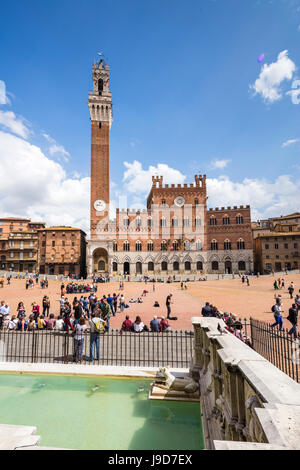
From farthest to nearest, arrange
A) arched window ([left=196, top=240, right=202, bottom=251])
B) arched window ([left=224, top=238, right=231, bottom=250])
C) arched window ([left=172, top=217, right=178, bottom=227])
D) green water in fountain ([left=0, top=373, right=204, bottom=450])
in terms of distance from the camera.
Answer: arched window ([left=172, top=217, right=178, bottom=227]) < arched window ([left=224, top=238, right=231, bottom=250]) < arched window ([left=196, top=240, right=202, bottom=251]) < green water in fountain ([left=0, top=373, right=204, bottom=450])

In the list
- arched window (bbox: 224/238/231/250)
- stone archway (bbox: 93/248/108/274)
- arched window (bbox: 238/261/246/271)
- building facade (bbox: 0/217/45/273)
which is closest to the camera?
stone archway (bbox: 93/248/108/274)

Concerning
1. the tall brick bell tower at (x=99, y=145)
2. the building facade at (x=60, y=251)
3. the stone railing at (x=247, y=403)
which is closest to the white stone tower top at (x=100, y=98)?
the tall brick bell tower at (x=99, y=145)

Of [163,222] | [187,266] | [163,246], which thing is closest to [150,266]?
[163,246]

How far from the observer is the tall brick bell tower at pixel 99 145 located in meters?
45.7

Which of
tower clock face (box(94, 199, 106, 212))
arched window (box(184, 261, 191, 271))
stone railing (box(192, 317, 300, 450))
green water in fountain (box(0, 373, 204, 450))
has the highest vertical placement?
tower clock face (box(94, 199, 106, 212))

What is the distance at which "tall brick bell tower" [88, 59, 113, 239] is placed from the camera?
45719 mm

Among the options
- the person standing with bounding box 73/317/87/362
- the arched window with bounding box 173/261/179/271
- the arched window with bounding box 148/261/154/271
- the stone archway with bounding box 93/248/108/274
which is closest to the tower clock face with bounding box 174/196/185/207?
the arched window with bounding box 173/261/179/271

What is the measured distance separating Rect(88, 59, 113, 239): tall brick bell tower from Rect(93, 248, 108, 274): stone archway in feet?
10.8

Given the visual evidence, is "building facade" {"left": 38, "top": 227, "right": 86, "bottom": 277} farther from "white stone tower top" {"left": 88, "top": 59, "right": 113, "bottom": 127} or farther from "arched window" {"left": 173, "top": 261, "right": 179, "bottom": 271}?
"white stone tower top" {"left": 88, "top": 59, "right": 113, "bottom": 127}

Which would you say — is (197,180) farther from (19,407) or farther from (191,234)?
(19,407)

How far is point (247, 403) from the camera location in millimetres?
2293

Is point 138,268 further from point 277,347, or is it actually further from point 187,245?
point 277,347

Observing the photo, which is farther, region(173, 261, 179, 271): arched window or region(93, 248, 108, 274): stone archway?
region(173, 261, 179, 271): arched window

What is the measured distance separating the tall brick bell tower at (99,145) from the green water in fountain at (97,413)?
132 ft
